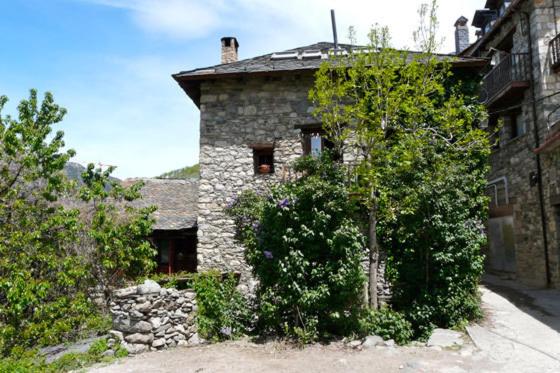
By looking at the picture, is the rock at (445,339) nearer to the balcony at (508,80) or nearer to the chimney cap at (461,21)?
the balcony at (508,80)

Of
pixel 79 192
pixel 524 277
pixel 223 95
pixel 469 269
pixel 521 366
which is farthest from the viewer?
pixel 524 277

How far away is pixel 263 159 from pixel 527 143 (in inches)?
308

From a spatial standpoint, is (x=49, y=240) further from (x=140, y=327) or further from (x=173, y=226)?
(x=173, y=226)

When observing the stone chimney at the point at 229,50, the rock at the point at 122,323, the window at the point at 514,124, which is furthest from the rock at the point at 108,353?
the window at the point at 514,124

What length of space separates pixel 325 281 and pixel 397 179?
8.49ft

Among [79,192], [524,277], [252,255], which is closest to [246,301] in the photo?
[252,255]

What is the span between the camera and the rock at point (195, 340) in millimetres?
7645

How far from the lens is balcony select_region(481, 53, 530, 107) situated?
39.3 ft

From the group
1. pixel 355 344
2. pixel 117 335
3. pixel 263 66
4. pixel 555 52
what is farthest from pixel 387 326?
pixel 555 52

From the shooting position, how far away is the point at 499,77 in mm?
13156

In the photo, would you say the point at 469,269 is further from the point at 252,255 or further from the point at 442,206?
the point at 252,255

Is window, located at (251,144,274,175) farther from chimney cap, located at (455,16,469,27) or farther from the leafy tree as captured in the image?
chimney cap, located at (455,16,469,27)

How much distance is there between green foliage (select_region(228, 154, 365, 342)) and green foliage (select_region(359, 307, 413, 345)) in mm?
275

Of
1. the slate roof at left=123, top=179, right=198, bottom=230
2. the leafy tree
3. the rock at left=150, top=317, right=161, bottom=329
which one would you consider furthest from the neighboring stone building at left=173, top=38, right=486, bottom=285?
the slate roof at left=123, top=179, right=198, bottom=230
